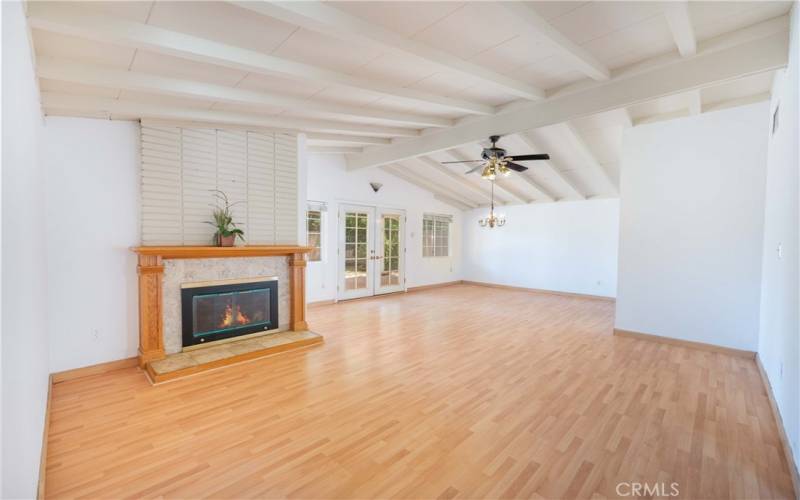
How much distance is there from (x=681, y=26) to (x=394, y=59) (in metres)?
2.02

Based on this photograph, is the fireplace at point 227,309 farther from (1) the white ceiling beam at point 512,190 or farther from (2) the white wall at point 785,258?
(1) the white ceiling beam at point 512,190

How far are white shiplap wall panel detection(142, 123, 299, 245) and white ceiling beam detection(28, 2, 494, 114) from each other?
173 cm

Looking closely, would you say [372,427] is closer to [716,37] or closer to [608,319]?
[716,37]

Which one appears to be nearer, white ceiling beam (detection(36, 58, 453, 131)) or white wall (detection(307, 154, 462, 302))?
white ceiling beam (detection(36, 58, 453, 131))

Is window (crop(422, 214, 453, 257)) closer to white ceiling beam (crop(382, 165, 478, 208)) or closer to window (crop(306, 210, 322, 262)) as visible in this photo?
white ceiling beam (crop(382, 165, 478, 208))

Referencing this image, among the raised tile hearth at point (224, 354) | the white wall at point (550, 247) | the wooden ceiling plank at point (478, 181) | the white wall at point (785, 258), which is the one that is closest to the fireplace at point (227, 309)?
the raised tile hearth at point (224, 354)

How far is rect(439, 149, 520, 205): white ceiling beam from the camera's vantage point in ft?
20.8

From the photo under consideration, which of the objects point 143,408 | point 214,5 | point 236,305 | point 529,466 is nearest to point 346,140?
point 236,305

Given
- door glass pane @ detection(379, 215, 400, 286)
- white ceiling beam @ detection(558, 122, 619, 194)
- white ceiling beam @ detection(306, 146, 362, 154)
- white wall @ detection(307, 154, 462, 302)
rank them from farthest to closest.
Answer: door glass pane @ detection(379, 215, 400, 286), white wall @ detection(307, 154, 462, 302), white ceiling beam @ detection(306, 146, 362, 154), white ceiling beam @ detection(558, 122, 619, 194)

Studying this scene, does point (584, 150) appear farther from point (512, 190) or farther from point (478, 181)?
point (512, 190)

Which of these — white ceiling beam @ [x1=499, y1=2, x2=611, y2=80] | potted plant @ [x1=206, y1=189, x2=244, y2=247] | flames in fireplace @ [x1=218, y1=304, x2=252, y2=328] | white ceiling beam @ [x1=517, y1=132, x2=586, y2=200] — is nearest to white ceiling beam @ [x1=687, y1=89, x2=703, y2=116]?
white ceiling beam @ [x1=499, y1=2, x2=611, y2=80]

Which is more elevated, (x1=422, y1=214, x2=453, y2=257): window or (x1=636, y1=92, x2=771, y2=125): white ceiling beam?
(x1=636, y1=92, x2=771, y2=125): white ceiling beam

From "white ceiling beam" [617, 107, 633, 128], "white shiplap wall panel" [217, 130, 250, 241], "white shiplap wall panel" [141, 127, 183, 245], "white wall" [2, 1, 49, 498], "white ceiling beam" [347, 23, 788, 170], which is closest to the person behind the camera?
"white wall" [2, 1, 49, 498]

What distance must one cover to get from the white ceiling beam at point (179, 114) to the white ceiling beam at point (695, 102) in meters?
3.42
